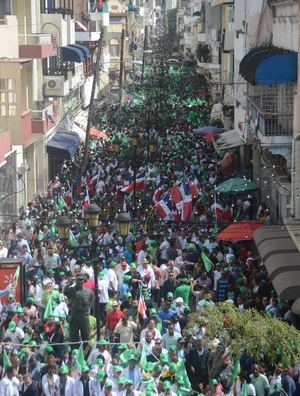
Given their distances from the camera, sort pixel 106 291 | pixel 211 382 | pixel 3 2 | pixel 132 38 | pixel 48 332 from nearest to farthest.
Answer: pixel 211 382 → pixel 48 332 → pixel 106 291 → pixel 3 2 → pixel 132 38

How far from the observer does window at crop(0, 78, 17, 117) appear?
→ 34.3m

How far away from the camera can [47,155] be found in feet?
140

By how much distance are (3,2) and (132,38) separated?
7879 cm

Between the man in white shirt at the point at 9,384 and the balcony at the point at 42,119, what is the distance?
69.4 ft

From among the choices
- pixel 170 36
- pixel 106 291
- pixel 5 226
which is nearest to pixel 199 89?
pixel 5 226

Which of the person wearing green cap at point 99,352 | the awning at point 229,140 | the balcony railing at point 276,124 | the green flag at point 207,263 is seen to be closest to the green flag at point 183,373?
the person wearing green cap at point 99,352

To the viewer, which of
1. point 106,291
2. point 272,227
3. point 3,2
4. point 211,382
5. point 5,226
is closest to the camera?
point 211,382

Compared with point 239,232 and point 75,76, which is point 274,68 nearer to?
point 239,232

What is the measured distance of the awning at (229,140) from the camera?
4160cm

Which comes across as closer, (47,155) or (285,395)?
(285,395)

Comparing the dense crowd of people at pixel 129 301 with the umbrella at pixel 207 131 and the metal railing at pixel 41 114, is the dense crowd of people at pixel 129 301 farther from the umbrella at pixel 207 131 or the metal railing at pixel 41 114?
the umbrella at pixel 207 131

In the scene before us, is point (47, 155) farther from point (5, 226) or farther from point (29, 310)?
point (29, 310)

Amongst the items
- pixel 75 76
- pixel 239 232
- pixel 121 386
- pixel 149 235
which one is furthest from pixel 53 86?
pixel 121 386

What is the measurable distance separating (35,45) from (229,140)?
30.5ft
